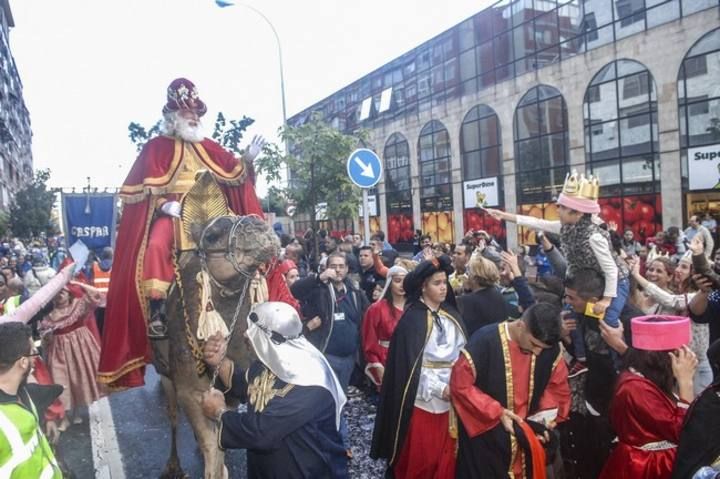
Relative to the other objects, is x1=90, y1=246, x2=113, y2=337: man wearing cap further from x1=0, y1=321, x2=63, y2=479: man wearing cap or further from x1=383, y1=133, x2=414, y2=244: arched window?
x1=383, y1=133, x2=414, y2=244: arched window

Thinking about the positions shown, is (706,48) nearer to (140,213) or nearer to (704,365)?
(704,365)

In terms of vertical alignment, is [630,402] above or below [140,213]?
below

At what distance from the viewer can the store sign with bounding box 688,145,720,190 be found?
2125cm

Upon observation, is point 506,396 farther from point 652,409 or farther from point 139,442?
point 139,442

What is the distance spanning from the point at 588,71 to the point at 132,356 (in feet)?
81.9

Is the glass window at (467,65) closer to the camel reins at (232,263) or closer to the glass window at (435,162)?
the glass window at (435,162)

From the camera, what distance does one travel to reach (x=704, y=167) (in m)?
21.6

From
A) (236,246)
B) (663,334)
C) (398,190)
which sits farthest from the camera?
(398,190)

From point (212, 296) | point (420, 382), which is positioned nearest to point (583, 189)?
point (420, 382)

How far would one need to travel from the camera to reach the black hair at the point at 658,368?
330cm

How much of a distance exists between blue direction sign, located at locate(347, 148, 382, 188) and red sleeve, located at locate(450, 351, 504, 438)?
4.46 meters

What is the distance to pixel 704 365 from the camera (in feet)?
16.4

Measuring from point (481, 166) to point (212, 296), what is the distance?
29095 mm

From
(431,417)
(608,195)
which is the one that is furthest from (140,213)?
(608,195)
